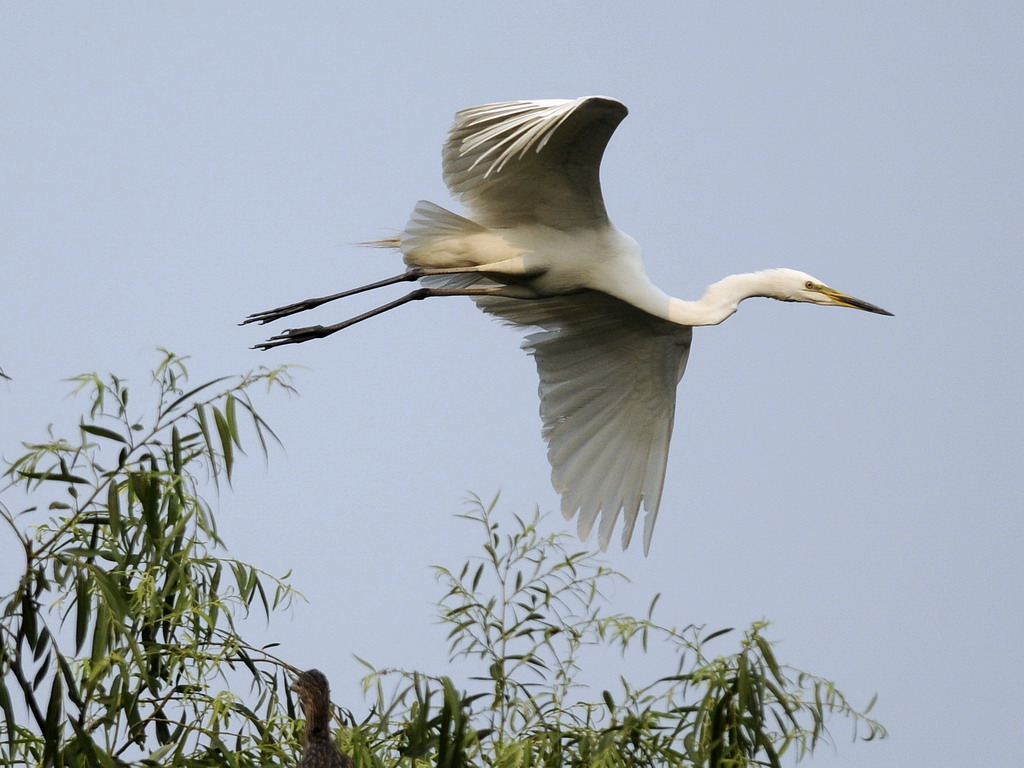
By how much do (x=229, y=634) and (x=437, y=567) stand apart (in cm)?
52

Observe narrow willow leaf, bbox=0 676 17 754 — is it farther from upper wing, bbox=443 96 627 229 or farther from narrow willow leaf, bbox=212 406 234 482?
upper wing, bbox=443 96 627 229

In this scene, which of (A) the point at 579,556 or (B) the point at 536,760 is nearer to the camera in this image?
(B) the point at 536,760

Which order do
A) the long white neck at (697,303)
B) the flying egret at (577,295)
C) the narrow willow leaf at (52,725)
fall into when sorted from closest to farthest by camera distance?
the narrow willow leaf at (52,725)
the flying egret at (577,295)
the long white neck at (697,303)

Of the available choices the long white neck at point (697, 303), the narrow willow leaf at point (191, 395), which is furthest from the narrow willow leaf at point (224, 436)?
the long white neck at point (697, 303)

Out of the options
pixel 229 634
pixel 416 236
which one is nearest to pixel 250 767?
pixel 229 634

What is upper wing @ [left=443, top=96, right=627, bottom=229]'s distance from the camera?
3373 mm

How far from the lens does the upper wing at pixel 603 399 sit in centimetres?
481

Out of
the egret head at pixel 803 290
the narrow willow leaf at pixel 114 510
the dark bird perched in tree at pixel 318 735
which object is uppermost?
the egret head at pixel 803 290

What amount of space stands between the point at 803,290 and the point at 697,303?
0.52 meters

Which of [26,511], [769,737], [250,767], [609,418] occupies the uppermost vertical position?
[609,418]

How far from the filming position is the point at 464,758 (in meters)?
2.40

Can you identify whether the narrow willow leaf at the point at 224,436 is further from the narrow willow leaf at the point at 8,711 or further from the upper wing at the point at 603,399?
the upper wing at the point at 603,399

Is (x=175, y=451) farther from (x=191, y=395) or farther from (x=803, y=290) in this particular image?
(x=803, y=290)

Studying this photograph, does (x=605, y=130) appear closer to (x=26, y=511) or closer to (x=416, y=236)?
(x=416, y=236)
